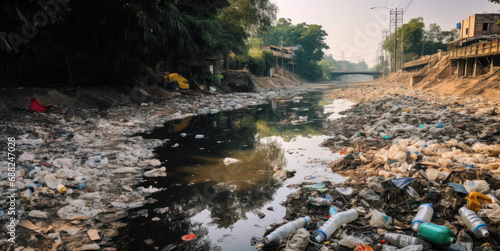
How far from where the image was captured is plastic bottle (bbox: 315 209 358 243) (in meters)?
2.50

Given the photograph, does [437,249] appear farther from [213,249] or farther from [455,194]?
[213,249]

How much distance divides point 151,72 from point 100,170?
12.0 meters

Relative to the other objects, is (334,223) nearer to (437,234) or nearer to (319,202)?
(319,202)

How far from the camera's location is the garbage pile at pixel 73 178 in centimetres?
276

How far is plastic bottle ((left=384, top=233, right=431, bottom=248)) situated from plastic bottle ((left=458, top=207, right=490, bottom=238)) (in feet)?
→ 1.41

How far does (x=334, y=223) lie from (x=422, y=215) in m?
0.82

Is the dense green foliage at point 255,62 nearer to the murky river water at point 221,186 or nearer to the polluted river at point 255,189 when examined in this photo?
the murky river water at point 221,186

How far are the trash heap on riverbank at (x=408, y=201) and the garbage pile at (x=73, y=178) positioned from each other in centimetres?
185

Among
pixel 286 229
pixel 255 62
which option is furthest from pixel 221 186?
pixel 255 62

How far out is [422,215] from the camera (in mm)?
2648

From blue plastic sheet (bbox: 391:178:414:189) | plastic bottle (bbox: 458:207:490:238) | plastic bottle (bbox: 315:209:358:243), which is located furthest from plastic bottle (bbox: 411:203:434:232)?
plastic bottle (bbox: 315:209:358:243)

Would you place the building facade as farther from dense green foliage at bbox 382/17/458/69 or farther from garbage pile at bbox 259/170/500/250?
garbage pile at bbox 259/170/500/250

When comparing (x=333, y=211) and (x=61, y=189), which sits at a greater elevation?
(x=61, y=189)

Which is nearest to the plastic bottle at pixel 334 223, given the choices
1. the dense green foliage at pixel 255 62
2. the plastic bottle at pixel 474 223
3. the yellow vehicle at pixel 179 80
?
the plastic bottle at pixel 474 223
